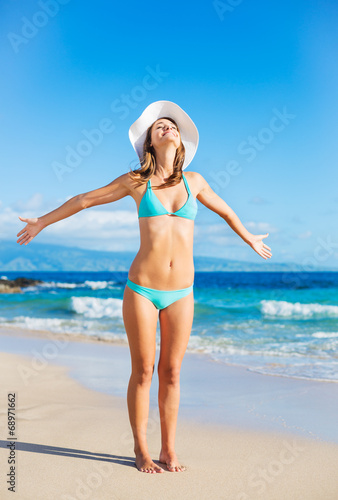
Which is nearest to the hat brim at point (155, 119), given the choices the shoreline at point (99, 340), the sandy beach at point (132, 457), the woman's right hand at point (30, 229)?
the woman's right hand at point (30, 229)

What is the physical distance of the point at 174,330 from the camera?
10.7 feet

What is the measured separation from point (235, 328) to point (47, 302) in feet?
37.2

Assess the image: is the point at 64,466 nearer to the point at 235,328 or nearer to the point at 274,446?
the point at 274,446

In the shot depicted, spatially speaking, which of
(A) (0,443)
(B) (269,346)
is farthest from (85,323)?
(A) (0,443)

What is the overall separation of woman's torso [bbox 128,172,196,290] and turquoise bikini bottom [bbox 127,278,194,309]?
3cm

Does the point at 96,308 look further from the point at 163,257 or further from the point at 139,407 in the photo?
the point at 163,257

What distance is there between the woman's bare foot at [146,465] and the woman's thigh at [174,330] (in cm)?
60

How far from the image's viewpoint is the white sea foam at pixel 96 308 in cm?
1745

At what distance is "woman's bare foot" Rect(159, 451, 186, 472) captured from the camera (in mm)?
3174

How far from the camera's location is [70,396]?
17.1ft

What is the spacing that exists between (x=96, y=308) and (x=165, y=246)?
1627cm

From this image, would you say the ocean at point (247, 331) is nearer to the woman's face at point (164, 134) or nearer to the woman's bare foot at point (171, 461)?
the woman's bare foot at point (171, 461)

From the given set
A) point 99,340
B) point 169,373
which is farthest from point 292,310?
point 169,373

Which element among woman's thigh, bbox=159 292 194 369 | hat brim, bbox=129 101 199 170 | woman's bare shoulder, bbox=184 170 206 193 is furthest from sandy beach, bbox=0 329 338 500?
hat brim, bbox=129 101 199 170
